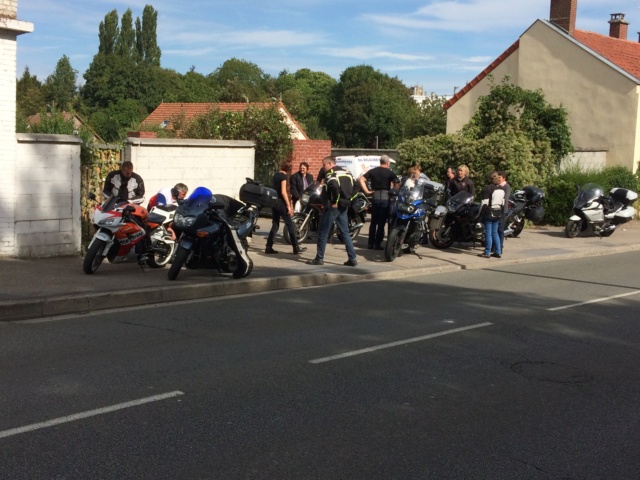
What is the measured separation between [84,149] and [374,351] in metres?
7.58

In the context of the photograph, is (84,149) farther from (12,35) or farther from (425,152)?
(425,152)

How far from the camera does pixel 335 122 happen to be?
89.8 m

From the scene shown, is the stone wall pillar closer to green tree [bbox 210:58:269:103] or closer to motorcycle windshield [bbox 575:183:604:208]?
motorcycle windshield [bbox 575:183:604:208]

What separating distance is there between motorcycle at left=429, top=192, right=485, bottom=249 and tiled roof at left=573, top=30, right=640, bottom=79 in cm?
1409

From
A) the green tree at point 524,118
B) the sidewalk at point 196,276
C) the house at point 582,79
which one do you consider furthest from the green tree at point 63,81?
the sidewalk at point 196,276

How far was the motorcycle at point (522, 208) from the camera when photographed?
1809cm

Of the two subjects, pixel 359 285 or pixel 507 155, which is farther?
pixel 507 155

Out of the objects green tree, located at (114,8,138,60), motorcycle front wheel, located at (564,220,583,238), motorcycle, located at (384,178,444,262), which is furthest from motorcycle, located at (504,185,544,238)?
green tree, located at (114,8,138,60)

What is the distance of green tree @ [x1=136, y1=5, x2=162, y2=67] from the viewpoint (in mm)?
105250

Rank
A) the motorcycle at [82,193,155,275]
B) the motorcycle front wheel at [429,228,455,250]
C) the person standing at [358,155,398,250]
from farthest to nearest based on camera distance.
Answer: the motorcycle front wheel at [429,228,455,250], the person standing at [358,155,398,250], the motorcycle at [82,193,155,275]

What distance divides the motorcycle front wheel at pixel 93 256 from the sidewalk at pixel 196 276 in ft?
0.40

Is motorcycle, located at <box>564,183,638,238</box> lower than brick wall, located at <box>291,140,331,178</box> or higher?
lower

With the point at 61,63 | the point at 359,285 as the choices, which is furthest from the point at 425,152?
the point at 61,63

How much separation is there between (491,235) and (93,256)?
8.08 m
